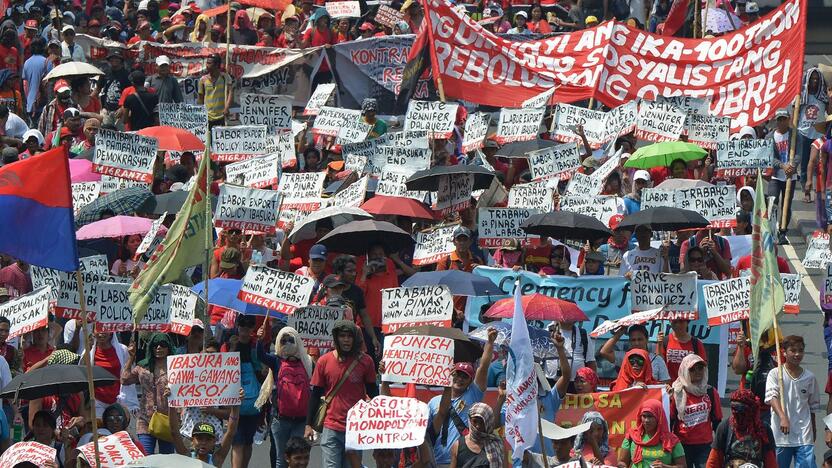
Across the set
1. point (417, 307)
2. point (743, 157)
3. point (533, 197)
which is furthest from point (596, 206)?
point (417, 307)

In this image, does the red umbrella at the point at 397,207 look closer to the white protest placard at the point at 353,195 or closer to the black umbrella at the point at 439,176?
the white protest placard at the point at 353,195

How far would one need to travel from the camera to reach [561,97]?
25.3m

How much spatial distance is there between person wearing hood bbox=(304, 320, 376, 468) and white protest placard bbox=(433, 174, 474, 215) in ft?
16.8

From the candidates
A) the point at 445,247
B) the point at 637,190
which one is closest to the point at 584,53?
the point at 637,190

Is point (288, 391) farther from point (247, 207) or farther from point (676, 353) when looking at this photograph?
point (247, 207)

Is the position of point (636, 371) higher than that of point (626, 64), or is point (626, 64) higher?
point (626, 64)

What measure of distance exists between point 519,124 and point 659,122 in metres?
1.53

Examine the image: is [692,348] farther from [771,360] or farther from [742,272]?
[742,272]

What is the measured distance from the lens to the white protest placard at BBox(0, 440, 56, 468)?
14.4 meters

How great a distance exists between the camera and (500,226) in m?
20.0

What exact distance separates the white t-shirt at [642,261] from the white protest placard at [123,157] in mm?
5473

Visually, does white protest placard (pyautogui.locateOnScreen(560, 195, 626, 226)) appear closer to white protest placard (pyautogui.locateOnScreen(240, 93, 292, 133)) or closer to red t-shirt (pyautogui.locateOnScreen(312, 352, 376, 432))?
white protest placard (pyautogui.locateOnScreen(240, 93, 292, 133))

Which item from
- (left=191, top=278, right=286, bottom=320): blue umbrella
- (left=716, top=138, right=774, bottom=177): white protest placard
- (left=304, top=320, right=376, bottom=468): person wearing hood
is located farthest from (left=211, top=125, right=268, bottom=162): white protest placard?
(left=304, top=320, right=376, bottom=468): person wearing hood

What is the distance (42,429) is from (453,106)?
9.63 meters
